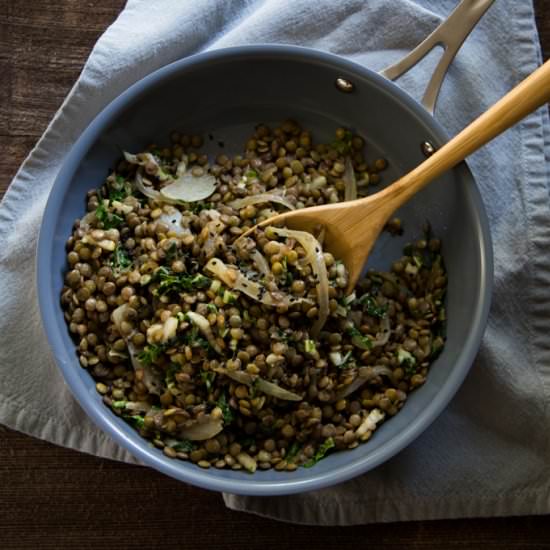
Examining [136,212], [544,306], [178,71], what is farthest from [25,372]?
[544,306]

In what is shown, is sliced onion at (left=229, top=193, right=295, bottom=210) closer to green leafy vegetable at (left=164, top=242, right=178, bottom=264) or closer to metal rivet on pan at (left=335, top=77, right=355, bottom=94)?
green leafy vegetable at (left=164, top=242, right=178, bottom=264)

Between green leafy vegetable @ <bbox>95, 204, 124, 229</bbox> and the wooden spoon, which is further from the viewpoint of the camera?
green leafy vegetable @ <bbox>95, 204, 124, 229</bbox>

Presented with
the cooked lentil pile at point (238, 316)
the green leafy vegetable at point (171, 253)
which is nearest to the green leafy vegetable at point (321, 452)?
the cooked lentil pile at point (238, 316)

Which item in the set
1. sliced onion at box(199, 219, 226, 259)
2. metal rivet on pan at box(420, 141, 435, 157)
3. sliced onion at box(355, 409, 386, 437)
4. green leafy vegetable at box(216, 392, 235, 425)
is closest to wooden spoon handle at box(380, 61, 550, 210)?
metal rivet on pan at box(420, 141, 435, 157)

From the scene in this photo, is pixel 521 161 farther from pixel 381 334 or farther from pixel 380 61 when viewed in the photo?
pixel 381 334

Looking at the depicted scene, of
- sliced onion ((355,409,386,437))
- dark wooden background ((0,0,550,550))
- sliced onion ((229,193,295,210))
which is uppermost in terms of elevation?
sliced onion ((229,193,295,210))

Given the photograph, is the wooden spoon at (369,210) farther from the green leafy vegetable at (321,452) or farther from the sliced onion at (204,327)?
the green leafy vegetable at (321,452)

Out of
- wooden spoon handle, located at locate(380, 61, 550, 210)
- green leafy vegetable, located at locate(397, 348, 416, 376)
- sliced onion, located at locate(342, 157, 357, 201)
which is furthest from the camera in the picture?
sliced onion, located at locate(342, 157, 357, 201)
